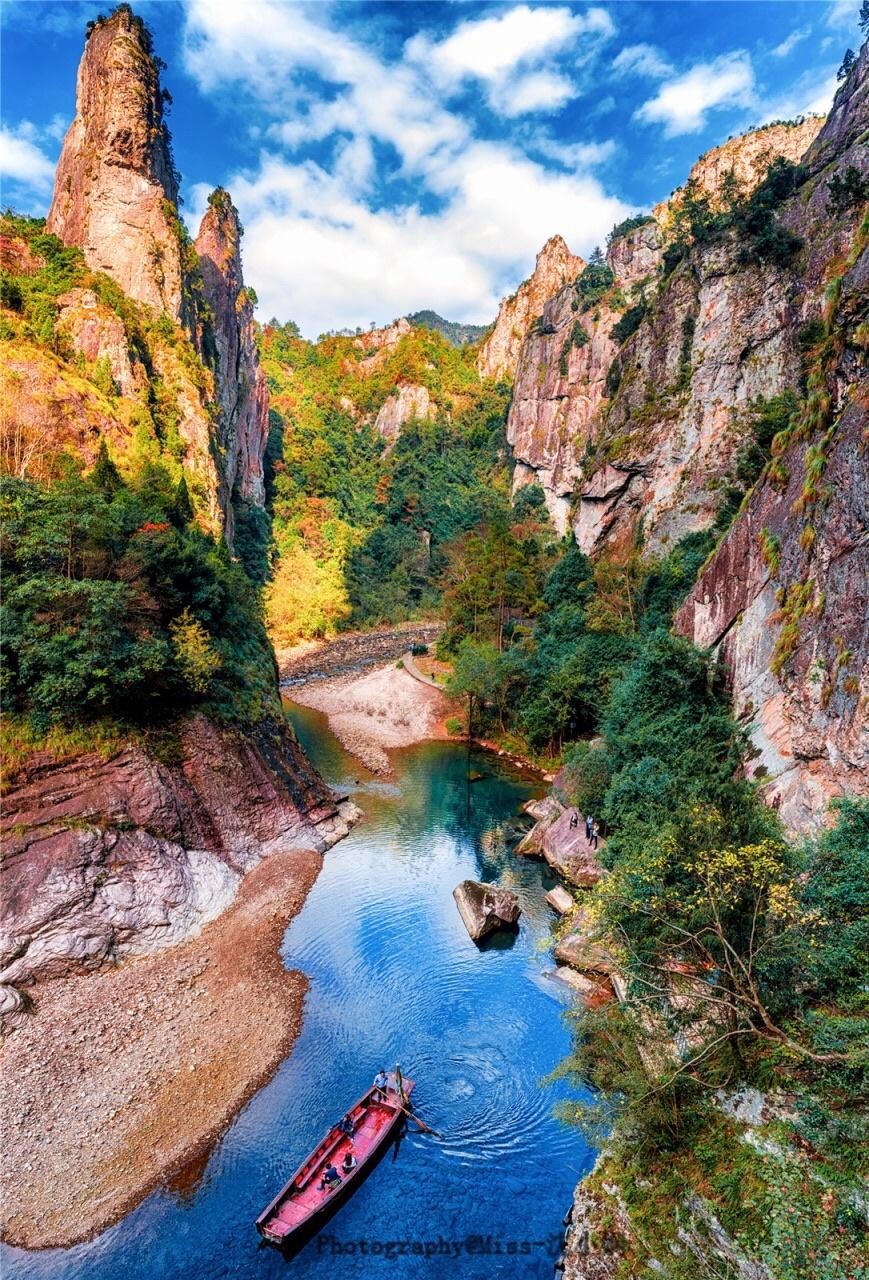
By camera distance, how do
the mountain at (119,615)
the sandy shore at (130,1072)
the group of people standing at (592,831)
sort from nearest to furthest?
Answer: 1. the sandy shore at (130,1072)
2. the mountain at (119,615)
3. the group of people standing at (592,831)

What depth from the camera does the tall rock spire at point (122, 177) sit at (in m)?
40.8

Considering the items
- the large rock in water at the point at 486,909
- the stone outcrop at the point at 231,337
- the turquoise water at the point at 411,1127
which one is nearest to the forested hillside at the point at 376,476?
the stone outcrop at the point at 231,337

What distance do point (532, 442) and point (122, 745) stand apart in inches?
2711

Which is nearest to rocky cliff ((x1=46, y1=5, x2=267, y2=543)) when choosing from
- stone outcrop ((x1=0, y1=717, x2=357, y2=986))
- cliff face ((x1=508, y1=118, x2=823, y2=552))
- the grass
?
stone outcrop ((x1=0, y1=717, x2=357, y2=986))

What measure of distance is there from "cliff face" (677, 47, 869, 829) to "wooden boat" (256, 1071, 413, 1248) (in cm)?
1122

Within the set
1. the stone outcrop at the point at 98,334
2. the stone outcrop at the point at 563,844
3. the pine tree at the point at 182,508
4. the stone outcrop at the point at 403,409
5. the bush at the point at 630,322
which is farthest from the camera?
the stone outcrop at the point at 403,409

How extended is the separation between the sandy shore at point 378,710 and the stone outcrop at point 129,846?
1357cm

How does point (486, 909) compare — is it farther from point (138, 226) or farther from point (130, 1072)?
point (138, 226)

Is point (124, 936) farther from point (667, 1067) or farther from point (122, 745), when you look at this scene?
point (667, 1067)

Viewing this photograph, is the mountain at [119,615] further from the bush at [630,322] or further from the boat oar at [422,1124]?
the bush at [630,322]

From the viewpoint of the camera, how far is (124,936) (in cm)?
1661

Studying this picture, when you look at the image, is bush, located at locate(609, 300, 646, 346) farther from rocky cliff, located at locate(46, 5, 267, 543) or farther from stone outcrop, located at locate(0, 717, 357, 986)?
stone outcrop, located at locate(0, 717, 357, 986)

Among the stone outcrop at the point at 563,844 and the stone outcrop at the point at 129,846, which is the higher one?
the stone outcrop at the point at 129,846

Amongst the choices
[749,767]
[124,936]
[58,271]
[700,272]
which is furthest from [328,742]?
[700,272]
